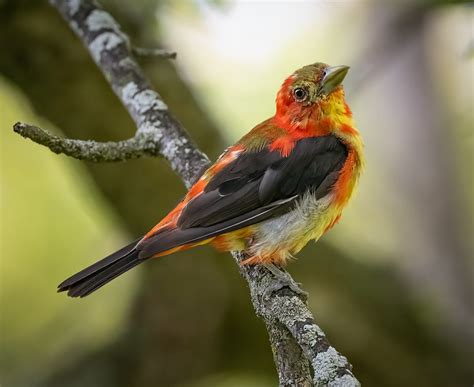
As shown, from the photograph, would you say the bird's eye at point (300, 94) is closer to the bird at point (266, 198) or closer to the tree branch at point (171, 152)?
the bird at point (266, 198)

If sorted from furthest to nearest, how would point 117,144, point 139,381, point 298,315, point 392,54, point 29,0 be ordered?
1. point 392,54
2. point 139,381
3. point 29,0
4. point 117,144
5. point 298,315

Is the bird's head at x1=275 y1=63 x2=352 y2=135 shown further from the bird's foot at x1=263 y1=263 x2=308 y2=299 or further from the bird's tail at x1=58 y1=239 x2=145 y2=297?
the bird's tail at x1=58 y1=239 x2=145 y2=297

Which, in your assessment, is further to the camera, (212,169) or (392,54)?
(392,54)

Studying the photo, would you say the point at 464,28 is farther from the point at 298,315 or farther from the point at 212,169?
the point at 298,315

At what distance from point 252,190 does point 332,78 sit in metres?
0.83

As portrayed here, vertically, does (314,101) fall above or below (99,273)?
above

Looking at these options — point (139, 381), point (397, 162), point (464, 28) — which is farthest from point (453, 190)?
point (139, 381)

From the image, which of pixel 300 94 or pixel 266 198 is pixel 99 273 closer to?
pixel 266 198

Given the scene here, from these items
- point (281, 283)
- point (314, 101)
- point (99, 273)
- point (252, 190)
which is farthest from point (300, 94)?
point (99, 273)

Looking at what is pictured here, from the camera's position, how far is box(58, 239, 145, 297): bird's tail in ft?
10.6

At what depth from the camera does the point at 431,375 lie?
5.17m

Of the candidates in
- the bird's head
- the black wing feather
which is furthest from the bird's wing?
the bird's head

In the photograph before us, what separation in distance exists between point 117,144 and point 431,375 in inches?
114

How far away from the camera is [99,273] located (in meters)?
3.27
